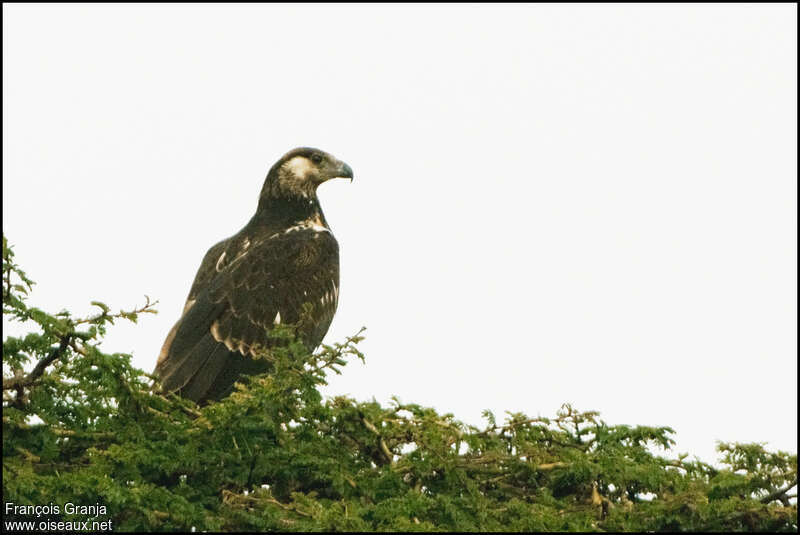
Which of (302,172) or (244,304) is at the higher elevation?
(302,172)

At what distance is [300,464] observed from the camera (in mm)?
4238

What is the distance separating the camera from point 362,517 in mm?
3816

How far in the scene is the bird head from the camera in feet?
30.7

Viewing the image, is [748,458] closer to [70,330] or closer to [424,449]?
[424,449]

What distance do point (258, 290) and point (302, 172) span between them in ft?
6.53

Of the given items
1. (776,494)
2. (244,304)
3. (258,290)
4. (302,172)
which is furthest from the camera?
(302,172)

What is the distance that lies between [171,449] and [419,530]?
1.15 m

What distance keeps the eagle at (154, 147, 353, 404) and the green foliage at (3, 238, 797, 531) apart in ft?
7.29

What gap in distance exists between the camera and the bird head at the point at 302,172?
9.36m

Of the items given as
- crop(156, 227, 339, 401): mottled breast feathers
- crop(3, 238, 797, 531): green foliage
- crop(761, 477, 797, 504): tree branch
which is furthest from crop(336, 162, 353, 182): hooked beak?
crop(761, 477, 797, 504): tree branch

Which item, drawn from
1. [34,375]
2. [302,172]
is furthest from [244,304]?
[34,375]

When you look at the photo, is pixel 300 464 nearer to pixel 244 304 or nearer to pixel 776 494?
pixel 776 494

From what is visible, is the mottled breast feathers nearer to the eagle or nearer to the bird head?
the eagle

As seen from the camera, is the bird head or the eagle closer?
the eagle
